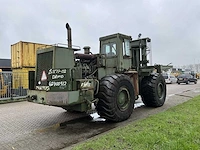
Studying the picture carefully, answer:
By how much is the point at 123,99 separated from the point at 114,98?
633mm

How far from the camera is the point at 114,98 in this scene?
5449 millimetres

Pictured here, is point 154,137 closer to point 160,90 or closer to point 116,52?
point 116,52

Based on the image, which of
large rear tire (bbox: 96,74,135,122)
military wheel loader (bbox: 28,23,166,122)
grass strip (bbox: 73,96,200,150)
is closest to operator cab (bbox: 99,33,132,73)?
military wheel loader (bbox: 28,23,166,122)

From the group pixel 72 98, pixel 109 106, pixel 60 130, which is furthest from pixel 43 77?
pixel 109 106

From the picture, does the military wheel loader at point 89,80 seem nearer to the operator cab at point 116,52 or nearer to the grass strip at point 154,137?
the operator cab at point 116,52

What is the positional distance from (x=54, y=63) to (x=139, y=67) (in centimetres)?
418

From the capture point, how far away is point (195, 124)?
4.73 metres

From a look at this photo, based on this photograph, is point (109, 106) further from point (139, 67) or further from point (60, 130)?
point (139, 67)

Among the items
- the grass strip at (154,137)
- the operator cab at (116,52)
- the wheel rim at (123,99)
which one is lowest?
the grass strip at (154,137)

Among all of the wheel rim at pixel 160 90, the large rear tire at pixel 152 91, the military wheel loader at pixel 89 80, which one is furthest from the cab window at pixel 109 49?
the wheel rim at pixel 160 90

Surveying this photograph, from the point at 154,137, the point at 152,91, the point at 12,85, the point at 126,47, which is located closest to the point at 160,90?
the point at 152,91

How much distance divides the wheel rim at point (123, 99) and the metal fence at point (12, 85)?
7.95 m

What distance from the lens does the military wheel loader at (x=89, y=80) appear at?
15.7 ft

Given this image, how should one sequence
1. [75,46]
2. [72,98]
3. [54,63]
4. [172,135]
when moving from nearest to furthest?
[172,135]
[72,98]
[54,63]
[75,46]
